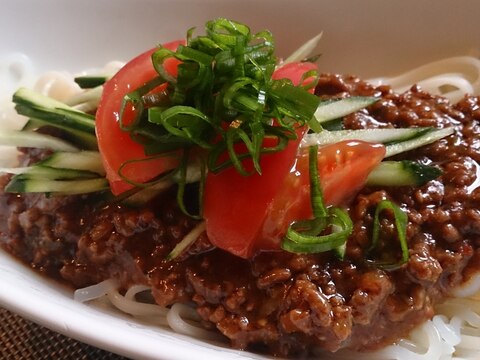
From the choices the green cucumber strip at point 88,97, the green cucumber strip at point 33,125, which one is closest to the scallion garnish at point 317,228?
the green cucumber strip at point 88,97

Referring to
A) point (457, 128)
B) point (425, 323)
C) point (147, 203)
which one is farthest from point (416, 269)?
point (147, 203)

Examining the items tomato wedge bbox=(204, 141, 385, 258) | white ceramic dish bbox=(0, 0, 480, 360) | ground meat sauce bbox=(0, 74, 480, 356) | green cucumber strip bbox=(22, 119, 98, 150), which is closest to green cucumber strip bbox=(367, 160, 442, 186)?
ground meat sauce bbox=(0, 74, 480, 356)

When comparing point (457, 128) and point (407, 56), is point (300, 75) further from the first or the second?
point (407, 56)

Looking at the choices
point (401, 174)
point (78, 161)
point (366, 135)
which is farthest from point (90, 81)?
point (401, 174)

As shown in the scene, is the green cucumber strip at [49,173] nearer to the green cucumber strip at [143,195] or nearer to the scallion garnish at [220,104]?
the green cucumber strip at [143,195]

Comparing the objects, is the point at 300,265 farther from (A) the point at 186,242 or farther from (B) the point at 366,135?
(B) the point at 366,135
